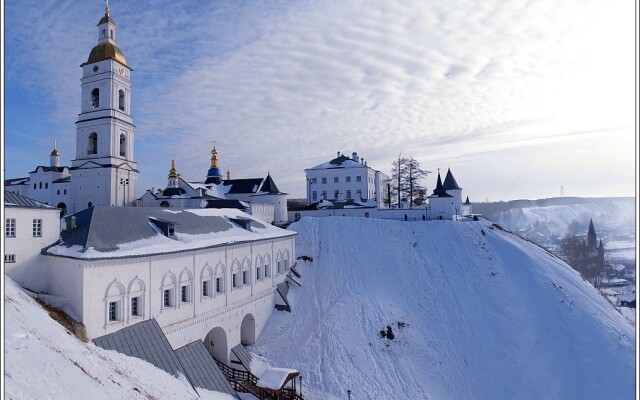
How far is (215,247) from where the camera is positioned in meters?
21.7

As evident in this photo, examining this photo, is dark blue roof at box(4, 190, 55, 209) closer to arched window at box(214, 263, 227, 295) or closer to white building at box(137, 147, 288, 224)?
arched window at box(214, 263, 227, 295)

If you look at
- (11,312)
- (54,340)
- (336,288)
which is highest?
(11,312)

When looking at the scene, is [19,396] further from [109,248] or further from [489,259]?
[489,259]

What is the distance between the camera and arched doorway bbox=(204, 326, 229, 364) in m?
21.4

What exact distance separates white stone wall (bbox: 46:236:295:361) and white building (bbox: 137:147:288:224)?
16186 mm

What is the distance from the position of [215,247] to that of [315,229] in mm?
18963

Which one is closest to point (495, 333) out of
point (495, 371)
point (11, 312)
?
point (495, 371)

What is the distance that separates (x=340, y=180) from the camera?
58.4 m

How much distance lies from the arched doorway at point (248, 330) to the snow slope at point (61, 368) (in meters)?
8.30

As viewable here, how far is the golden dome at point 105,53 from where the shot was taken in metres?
38.8

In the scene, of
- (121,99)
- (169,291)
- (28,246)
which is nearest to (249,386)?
(169,291)

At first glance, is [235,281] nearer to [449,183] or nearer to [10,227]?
[10,227]

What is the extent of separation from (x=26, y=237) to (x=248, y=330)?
13370mm

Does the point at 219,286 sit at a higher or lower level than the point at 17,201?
lower
